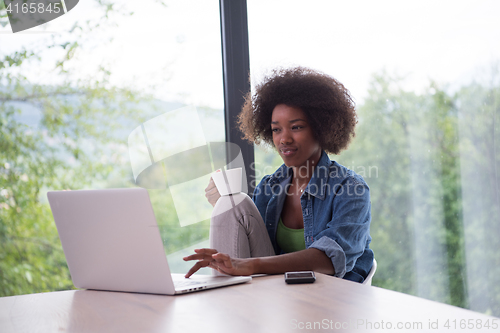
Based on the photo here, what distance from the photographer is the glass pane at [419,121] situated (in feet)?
6.63

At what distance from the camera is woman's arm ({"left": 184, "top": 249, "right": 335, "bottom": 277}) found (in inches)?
41.3

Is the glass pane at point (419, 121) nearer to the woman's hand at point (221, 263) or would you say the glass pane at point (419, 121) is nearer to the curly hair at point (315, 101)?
the curly hair at point (315, 101)

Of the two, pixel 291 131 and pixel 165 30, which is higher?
pixel 165 30

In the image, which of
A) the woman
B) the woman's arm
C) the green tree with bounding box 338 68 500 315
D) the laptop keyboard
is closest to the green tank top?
the woman

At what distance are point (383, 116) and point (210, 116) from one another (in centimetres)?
96

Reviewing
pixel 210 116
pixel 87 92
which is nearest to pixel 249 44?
pixel 210 116

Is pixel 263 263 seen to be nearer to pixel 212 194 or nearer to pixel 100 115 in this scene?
pixel 212 194

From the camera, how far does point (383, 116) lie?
2229mm

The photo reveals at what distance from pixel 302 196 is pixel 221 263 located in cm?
61

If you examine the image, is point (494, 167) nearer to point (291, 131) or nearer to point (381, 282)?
point (381, 282)

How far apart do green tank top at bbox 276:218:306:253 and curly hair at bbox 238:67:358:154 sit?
388 mm

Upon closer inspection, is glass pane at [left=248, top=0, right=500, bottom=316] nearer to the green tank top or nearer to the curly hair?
the curly hair

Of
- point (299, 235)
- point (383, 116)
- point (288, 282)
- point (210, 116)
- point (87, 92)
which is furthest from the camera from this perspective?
point (383, 116)

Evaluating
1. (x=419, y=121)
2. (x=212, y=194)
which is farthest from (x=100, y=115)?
(x=419, y=121)
